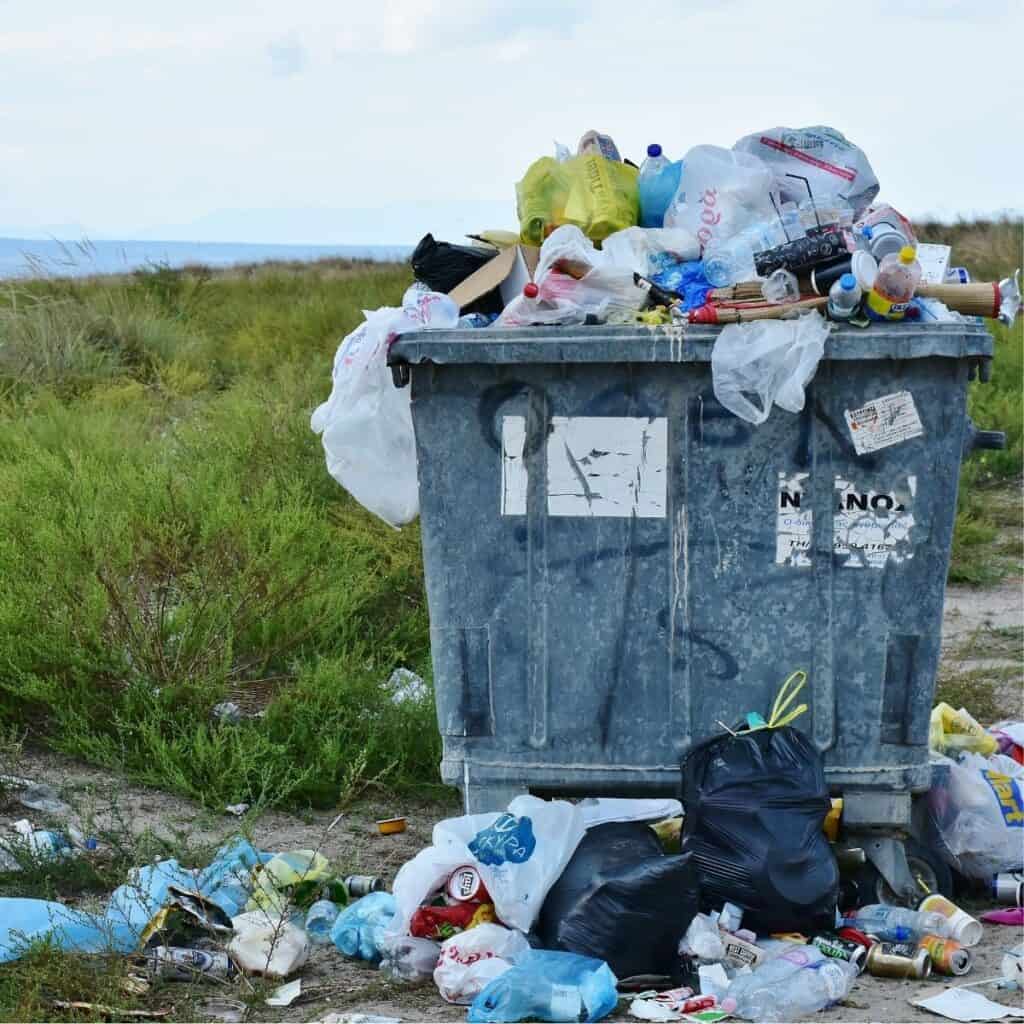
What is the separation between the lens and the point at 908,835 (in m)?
3.67

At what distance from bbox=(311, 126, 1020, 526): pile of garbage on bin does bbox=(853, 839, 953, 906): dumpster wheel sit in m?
1.12

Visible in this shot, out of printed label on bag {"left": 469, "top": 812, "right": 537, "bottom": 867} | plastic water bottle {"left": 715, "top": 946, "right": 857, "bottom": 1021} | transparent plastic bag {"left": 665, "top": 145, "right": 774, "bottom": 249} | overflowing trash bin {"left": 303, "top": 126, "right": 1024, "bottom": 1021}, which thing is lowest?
plastic water bottle {"left": 715, "top": 946, "right": 857, "bottom": 1021}

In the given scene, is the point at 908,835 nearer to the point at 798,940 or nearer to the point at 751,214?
the point at 798,940

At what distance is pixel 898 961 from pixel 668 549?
1.01m

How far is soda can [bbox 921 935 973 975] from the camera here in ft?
10.6

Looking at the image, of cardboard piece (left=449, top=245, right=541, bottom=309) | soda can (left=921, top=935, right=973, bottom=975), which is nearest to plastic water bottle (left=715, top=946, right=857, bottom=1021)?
soda can (left=921, top=935, right=973, bottom=975)

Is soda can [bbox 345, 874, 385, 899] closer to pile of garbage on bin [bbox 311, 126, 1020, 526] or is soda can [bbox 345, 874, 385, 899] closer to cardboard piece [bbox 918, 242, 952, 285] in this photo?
pile of garbage on bin [bbox 311, 126, 1020, 526]

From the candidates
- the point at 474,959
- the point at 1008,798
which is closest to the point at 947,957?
the point at 1008,798

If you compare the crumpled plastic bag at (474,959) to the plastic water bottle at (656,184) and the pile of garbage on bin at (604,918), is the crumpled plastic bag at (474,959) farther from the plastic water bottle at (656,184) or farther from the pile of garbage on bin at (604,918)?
the plastic water bottle at (656,184)

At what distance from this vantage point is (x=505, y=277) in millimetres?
3740

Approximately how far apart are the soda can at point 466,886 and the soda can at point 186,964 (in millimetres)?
481

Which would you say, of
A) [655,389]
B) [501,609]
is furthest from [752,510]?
[501,609]

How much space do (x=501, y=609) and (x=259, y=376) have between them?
7.62 meters

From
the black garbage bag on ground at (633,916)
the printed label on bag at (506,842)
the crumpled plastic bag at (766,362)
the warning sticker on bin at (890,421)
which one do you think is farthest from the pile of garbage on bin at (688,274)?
the black garbage bag on ground at (633,916)
